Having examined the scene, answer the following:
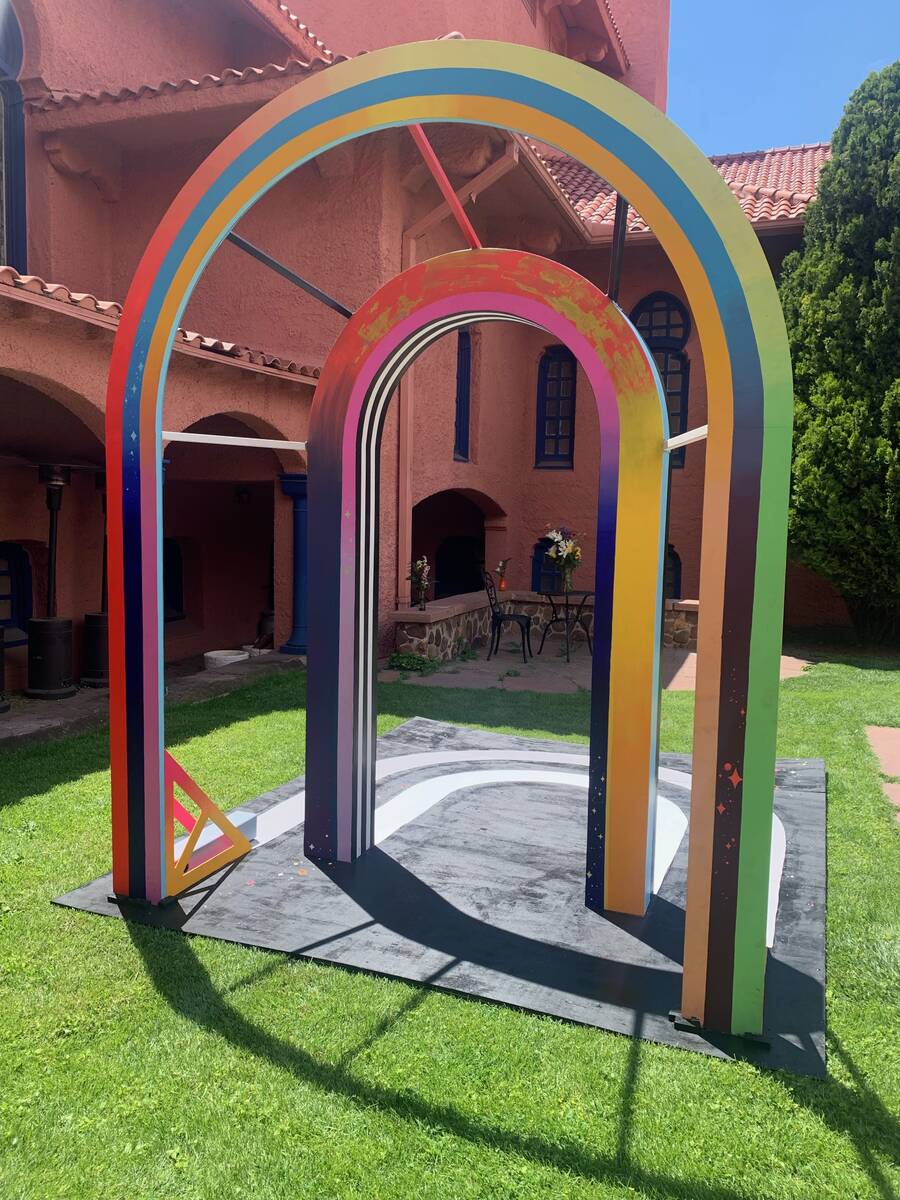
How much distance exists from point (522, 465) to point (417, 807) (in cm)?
1037

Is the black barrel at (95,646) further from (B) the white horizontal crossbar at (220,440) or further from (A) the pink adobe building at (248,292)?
(B) the white horizontal crossbar at (220,440)

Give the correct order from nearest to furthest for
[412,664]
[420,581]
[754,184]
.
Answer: [412,664], [420,581], [754,184]

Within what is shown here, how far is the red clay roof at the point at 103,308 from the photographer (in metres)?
6.24

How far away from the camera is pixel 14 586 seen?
10.2 m

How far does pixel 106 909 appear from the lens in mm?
4199

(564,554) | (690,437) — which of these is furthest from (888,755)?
(564,554)

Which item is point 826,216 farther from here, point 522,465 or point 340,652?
point 340,652

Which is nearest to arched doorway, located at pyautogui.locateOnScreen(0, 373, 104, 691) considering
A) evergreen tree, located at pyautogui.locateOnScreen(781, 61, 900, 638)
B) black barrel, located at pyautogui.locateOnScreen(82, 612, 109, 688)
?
black barrel, located at pyautogui.locateOnScreen(82, 612, 109, 688)

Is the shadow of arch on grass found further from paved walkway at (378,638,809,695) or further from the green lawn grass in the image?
paved walkway at (378,638,809,695)

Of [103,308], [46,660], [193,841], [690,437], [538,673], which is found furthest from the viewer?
[538,673]

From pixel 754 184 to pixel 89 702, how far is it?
1420cm

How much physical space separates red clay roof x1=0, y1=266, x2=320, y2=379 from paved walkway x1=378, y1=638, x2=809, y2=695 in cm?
356

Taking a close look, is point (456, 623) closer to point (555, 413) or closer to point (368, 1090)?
point (555, 413)

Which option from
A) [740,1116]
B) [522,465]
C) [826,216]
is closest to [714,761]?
[740,1116]
